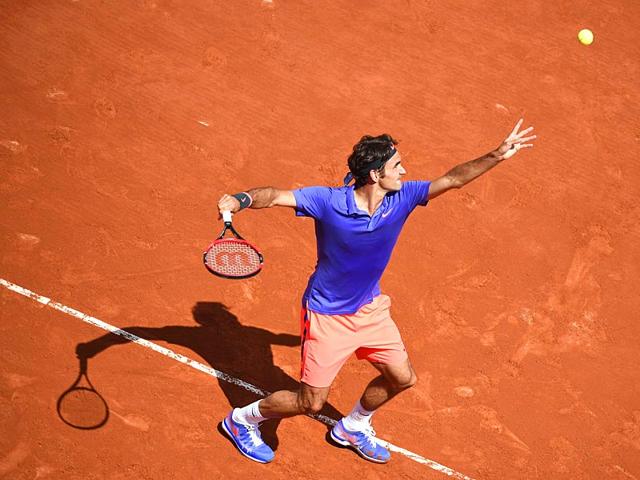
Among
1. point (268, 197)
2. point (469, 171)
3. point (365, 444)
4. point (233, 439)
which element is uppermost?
point (469, 171)

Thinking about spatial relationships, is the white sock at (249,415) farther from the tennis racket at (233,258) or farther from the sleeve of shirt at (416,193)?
the sleeve of shirt at (416,193)

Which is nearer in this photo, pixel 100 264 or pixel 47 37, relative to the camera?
pixel 100 264

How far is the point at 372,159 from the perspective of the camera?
6.06 metres

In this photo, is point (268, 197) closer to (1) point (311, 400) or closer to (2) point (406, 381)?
(1) point (311, 400)

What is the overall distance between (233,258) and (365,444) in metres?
2.00

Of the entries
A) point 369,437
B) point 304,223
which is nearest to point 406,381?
point 369,437

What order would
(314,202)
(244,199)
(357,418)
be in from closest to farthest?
(244,199)
(314,202)
(357,418)

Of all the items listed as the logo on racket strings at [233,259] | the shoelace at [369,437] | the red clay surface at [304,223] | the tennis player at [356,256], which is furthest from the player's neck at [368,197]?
the red clay surface at [304,223]

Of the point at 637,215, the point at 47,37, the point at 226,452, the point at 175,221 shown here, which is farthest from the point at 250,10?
the point at 226,452

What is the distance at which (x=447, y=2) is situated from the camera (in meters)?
12.2

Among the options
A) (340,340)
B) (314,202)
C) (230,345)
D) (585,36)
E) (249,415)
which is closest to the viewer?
(314,202)

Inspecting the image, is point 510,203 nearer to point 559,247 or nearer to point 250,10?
point 559,247

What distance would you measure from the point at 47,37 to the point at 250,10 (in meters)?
2.78

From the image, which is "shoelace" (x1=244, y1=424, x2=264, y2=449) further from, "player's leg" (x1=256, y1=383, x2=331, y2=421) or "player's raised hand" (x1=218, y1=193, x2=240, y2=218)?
"player's raised hand" (x1=218, y1=193, x2=240, y2=218)
